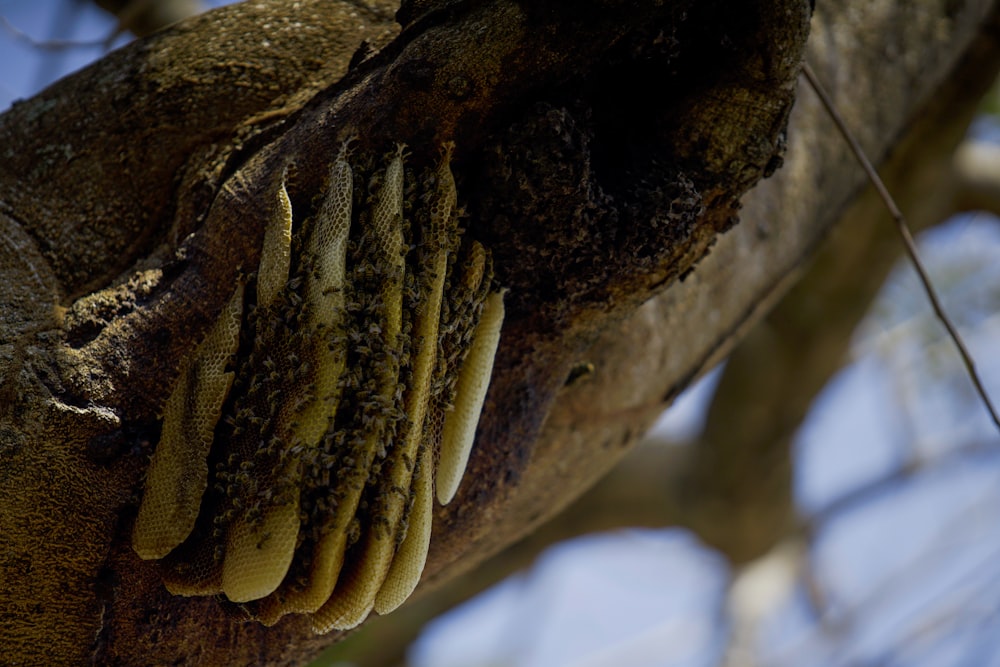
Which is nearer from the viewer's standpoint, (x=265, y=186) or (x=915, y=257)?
(x=265, y=186)

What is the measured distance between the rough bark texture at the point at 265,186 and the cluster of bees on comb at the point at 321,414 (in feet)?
0.22

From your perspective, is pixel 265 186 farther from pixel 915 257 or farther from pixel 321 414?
pixel 915 257

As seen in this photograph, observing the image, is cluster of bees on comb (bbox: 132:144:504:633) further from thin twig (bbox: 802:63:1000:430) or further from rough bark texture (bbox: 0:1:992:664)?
thin twig (bbox: 802:63:1000:430)

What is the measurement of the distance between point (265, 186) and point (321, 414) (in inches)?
13.9

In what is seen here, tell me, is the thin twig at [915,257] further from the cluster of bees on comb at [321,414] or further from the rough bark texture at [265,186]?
the cluster of bees on comb at [321,414]

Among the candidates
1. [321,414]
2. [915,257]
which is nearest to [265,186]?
[321,414]

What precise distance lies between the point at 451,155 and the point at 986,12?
2.17 m

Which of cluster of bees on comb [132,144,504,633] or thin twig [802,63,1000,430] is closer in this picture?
cluster of bees on comb [132,144,504,633]

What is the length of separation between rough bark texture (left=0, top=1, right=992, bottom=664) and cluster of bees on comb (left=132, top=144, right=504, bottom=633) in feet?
0.22

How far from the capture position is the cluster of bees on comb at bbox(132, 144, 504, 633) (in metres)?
1.07

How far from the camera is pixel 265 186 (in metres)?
1.23

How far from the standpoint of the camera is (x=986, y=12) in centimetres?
262

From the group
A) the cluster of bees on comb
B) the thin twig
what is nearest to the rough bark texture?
the cluster of bees on comb

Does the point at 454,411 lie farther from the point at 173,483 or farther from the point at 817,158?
the point at 817,158
